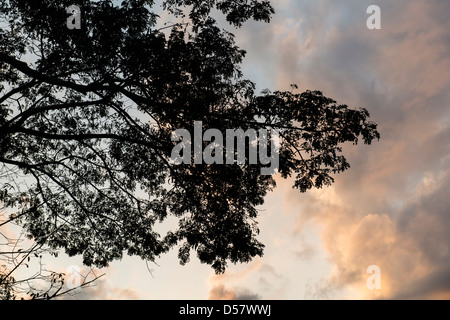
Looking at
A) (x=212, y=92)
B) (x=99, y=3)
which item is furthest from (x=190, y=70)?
(x=99, y=3)

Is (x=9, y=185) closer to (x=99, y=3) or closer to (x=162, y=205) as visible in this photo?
(x=162, y=205)

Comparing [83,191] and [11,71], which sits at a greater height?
[11,71]

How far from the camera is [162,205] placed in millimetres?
11859

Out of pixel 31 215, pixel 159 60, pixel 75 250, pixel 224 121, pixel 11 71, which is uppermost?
pixel 11 71

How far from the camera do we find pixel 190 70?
983 centimetres

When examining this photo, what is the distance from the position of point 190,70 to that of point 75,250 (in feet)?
24.8

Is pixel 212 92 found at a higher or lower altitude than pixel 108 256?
higher

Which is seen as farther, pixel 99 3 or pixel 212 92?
pixel 212 92

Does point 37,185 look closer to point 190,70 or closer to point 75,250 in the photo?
point 75,250

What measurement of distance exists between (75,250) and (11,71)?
637 cm
